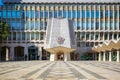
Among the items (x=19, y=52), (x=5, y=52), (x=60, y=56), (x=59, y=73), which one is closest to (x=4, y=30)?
(x=5, y=52)

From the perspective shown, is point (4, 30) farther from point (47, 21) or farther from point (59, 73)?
point (59, 73)

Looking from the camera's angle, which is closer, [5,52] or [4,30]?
[4,30]

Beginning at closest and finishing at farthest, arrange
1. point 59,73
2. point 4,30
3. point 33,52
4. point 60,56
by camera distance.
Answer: point 59,73
point 60,56
point 4,30
point 33,52

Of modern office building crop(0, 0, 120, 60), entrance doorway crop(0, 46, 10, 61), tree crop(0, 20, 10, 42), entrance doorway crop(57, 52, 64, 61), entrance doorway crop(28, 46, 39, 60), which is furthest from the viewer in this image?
entrance doorway crop(0, 46, 10, 61)

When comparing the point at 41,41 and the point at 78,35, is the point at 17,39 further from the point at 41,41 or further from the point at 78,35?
the point at 78,35

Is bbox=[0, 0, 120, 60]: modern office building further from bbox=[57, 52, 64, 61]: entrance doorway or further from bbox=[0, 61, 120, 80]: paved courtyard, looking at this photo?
bbox=[0, 61, 120, 80]: paved courtyard

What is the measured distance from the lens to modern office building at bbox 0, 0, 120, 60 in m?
136

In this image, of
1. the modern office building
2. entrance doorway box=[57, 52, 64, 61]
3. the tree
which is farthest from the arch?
entrance doorway box=[57, 52, 64, 61]

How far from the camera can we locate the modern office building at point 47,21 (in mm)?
135625

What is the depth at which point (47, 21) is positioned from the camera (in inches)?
5404

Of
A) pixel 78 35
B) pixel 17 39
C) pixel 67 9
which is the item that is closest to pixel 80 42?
pixel 78 35

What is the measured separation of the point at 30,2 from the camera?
13850cm

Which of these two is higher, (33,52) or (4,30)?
(4,30)

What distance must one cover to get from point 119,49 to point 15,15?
54.7 metres
